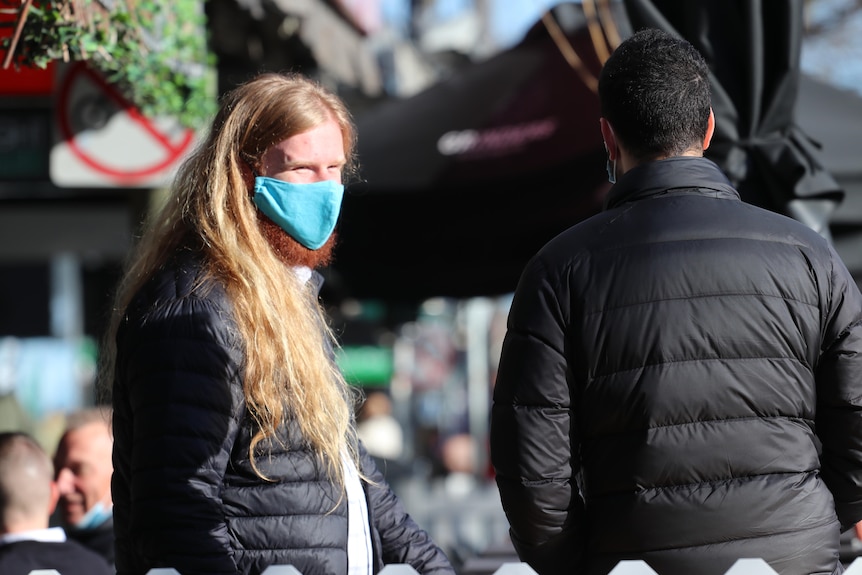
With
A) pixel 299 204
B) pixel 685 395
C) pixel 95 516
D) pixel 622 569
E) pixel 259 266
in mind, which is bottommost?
pixel 95 516

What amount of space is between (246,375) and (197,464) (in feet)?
0.64

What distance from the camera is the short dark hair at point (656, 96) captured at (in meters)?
2.21

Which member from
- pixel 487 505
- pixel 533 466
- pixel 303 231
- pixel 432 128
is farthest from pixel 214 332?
pixel 487 505

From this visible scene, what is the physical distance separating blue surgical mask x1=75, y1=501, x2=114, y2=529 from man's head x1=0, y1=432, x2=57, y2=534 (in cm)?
53

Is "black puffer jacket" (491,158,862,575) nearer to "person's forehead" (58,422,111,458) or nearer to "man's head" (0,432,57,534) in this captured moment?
"man's head" (0,432,57,534)

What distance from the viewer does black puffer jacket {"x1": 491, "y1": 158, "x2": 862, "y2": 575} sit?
6.85 ft

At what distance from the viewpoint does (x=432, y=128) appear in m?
5.80

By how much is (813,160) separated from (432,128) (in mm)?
2647

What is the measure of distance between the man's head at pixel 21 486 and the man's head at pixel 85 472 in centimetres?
55

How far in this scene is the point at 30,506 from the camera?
3.47 m

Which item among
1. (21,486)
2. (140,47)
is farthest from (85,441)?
(140,47)

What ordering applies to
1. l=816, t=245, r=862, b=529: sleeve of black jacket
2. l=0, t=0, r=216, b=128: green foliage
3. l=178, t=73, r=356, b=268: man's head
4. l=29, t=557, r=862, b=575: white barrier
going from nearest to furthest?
l=29, t=557, r=862, b=575: white barrier
l=816, t=245, r=862, b=529: sleeve of black jacket
l=178, t=73, r=356, b=268: man's head
l=0, t=0, r=216, b=128: green foliage

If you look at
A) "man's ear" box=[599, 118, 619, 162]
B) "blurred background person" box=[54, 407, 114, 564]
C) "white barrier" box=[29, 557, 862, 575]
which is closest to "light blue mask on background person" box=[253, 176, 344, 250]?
"man's ear" box=[599, 118, 619, 162]

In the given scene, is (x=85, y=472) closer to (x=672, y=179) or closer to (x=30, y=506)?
(x=30, y=506)
